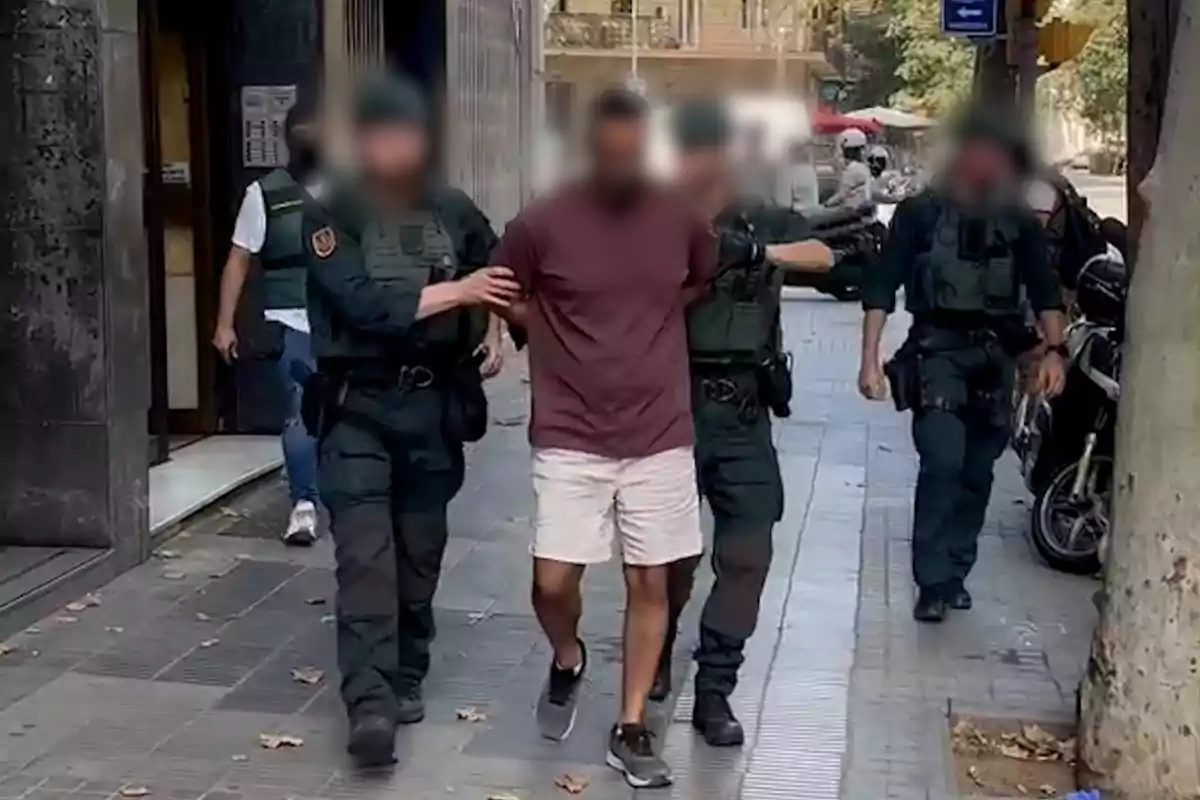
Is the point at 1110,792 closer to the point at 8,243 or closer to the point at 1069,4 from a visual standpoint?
the point at 8,243

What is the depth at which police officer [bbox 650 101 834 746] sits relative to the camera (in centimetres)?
525

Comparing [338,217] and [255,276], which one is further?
[255,276]

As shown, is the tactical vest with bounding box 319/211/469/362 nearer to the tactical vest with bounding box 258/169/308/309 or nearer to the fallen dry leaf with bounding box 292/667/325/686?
the fallen dry leaf with bounding box 292/667/325/686

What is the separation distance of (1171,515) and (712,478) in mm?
Result: 1272

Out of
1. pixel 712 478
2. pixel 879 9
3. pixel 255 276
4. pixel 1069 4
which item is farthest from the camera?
pixel 879 9

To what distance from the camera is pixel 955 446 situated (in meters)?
6.83

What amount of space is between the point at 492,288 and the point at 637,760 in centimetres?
135

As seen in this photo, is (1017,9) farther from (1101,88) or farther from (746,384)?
(1101,88)

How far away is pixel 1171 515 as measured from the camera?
4.82 m

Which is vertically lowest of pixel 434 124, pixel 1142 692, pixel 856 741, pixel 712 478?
pixel 856 741

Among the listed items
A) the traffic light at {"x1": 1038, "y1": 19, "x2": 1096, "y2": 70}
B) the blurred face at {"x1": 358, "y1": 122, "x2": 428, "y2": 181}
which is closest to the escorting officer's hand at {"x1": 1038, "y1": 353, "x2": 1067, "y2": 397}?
the blurred face at {"x1": 358, "y1": 122, "x2": 428, "y2": 181}

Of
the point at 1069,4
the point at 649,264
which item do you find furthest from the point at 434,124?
the point at 1069,4

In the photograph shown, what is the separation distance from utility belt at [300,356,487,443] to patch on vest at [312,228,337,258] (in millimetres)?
307

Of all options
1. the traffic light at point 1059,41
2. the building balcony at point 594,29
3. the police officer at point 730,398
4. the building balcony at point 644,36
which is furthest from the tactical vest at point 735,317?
the traffic light at point 1059,41
